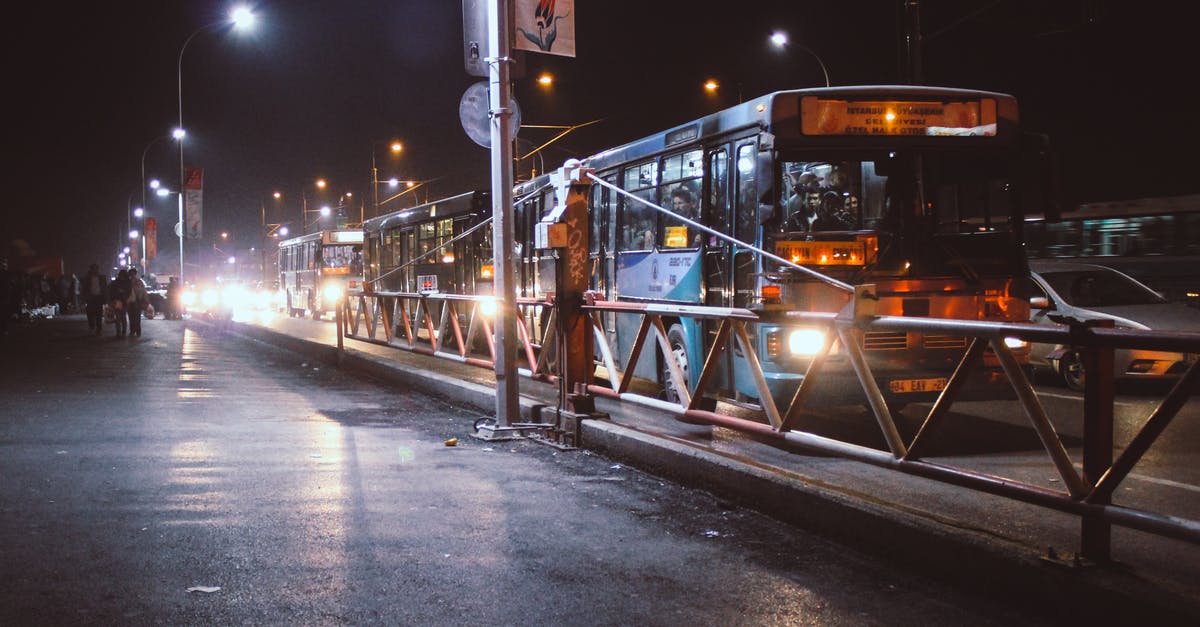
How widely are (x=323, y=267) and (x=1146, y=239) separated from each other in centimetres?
2524

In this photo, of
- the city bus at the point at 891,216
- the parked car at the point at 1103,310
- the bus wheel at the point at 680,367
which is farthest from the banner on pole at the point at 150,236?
the city bus at the point at 891,216

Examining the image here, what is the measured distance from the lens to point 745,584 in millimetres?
4887

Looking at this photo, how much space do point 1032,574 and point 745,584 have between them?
49.0 inches

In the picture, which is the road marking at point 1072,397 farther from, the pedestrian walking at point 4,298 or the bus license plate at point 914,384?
the pedestrian walking at point 4,298

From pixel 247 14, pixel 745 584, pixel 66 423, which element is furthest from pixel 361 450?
pixel 247 14

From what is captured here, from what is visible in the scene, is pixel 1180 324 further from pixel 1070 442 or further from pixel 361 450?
pixel 361 450

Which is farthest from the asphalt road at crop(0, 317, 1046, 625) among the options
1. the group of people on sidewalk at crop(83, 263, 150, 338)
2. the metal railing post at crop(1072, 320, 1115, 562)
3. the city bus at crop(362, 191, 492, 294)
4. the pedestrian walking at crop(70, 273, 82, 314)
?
the pedestrian walking at crop(70, 273, 82, 314)

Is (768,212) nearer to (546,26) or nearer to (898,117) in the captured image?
(898,117)

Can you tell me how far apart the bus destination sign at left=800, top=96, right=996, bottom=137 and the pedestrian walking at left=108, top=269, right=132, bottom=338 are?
21.5m

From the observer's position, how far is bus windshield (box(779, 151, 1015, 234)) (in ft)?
30.1

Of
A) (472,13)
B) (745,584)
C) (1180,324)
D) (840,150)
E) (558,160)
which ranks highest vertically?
(558,160)

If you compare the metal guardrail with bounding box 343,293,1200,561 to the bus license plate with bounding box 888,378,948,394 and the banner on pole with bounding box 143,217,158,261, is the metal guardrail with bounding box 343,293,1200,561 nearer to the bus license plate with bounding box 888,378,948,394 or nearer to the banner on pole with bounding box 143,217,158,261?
the bus license plate with bounding box 888,378,948,394

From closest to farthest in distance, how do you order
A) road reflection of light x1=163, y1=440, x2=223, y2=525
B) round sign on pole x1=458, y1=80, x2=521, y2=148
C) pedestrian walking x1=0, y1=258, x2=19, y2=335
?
road reflection of light x1=163, y1=440, x2=223, y2=525 → round sign on pole x1=458, y1=80, x2=521, y2=148 → pedestrian walking x1=0, y1=258, x2=19, y2=335

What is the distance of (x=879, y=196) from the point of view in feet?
30.2
